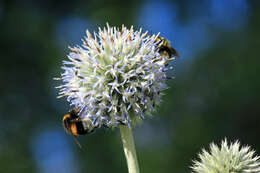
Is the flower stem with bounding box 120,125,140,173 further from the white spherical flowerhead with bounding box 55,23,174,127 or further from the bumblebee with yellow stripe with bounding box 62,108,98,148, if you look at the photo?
the bumblebee with yellow stripe with bounding box 62,108,98,148

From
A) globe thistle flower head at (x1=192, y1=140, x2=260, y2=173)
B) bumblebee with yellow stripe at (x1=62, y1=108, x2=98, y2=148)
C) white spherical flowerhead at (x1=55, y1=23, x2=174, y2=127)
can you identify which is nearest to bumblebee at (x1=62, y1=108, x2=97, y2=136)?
bumblebee with yellow stripe at (x1=62, y1=108, x2=98, y2=148)

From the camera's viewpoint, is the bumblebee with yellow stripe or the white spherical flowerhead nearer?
the white spherical flowerhead

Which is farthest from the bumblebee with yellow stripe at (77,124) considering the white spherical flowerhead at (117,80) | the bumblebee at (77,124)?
the white spherical flowerhead at (117,80)

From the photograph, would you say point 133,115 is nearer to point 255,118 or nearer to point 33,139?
point 255,118

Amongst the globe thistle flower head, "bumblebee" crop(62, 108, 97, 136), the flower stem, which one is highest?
"bumblebee" crop(62, 108, 97, 136)

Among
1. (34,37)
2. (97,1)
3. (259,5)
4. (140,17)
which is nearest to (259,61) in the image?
(259,5)

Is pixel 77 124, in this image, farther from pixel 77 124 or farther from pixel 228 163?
pixel 228 163
